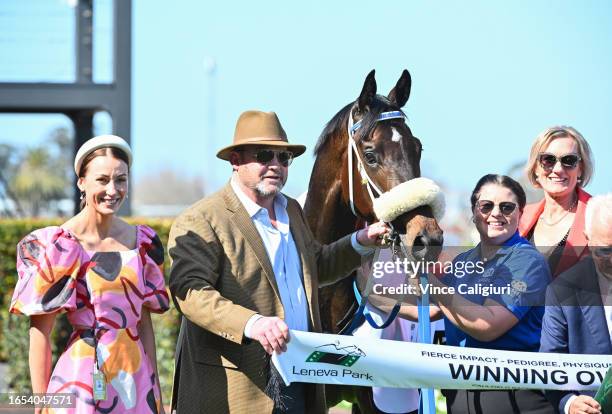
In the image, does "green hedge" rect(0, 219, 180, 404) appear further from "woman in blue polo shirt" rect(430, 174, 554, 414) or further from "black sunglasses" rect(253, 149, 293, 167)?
"woman in blue polo shirt" rect(430, 174, 554, 414)

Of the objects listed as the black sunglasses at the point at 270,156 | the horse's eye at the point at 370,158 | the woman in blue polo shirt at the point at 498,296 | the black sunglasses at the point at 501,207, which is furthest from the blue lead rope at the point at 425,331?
the black sunglasses at the point at 270,156

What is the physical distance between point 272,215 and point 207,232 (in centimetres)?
39

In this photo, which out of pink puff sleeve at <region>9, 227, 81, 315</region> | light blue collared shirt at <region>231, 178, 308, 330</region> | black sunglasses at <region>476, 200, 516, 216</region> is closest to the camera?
pink puff sleeve at <region>9, 227, 81, 315</region>

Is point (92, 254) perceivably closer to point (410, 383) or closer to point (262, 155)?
point (262, 155)

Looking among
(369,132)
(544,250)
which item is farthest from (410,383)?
(369,132)

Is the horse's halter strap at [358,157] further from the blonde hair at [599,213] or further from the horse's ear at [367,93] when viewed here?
Answer: the blonde hair at [599,213]

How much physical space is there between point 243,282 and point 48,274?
0.75m

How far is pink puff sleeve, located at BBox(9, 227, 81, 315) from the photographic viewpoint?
342cm

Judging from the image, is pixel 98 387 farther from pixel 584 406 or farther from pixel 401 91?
pixel 401 91

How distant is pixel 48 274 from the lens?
11.3 feet

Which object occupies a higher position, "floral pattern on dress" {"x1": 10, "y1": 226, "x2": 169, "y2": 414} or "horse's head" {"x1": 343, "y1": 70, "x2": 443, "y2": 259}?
"horse's head" {"x1": 343, "y1": 70, "x2": 443, "y2": 259}

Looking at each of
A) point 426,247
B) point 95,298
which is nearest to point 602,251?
point 426,247

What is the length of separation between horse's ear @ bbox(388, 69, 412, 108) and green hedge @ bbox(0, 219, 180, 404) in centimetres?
368

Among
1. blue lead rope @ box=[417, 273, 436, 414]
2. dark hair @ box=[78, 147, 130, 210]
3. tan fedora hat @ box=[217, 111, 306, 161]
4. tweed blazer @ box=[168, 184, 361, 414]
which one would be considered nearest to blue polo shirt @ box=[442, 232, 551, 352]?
blue lead rope @ box=[417, 273, 436, 414]
